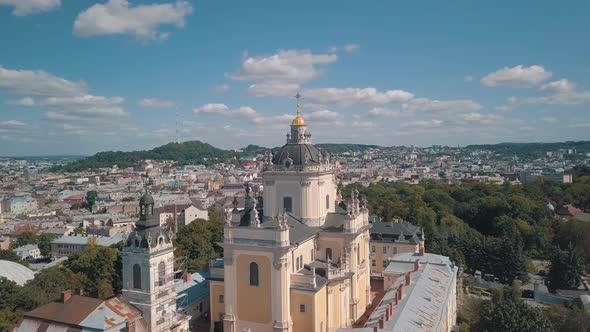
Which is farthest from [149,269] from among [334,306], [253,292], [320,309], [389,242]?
[389,242]

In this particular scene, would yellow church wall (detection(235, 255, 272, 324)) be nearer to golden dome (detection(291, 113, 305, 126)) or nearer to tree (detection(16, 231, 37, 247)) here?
golden dome (detection(291, 113, 305, 126))

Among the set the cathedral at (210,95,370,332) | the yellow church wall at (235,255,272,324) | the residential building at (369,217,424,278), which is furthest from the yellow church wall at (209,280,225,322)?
the residential building at (369,217,424,278)

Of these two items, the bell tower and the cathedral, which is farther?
the cathedral

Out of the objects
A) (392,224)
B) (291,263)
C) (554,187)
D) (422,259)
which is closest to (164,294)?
(291,263)

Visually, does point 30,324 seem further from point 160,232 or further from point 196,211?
point 196,211

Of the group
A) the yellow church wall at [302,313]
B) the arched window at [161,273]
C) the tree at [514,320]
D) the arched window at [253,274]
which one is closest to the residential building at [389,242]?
the yellow church wall at [302,313]

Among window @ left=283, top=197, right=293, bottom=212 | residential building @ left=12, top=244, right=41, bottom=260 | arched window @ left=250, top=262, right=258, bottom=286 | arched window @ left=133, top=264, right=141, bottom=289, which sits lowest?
residential building @ left=12, top=244, right=41, bottom=260

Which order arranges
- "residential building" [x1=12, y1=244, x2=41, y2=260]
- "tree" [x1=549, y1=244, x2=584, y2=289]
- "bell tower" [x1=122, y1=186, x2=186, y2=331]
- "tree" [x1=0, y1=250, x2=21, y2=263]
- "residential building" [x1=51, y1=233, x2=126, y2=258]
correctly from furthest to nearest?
"residential building" [x1=51, y1=233, x2=126, y2=258], "residential building" [x1=12, y1=244, x2=41, y2=260], "tree" [x1=0, y1=250, x2=21, y2=263], "tree" [x1=549, y1=244, x2=584, y2=289], "bell tower" [x1=122, y1=186, x2=186, y2=331]
